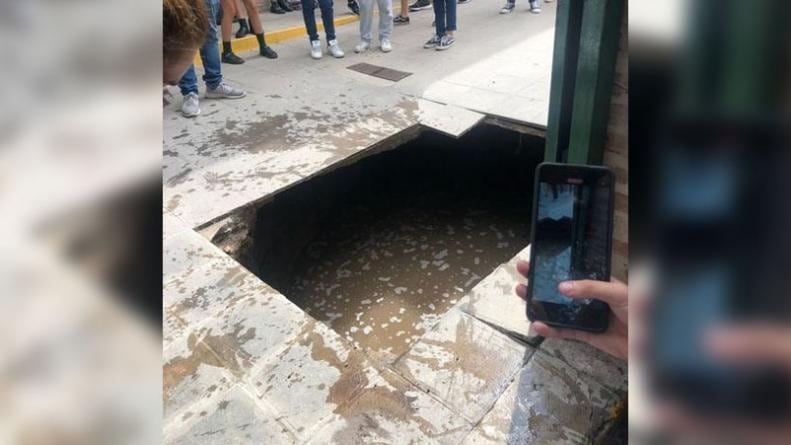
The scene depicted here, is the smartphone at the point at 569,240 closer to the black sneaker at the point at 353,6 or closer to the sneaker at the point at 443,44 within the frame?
the sneaker at the point at 443,44

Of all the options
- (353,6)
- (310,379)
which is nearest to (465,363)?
(310,379)

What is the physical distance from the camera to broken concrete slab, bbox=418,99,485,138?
3738 mm

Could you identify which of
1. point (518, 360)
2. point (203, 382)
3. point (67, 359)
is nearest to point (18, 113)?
point (67, 359)

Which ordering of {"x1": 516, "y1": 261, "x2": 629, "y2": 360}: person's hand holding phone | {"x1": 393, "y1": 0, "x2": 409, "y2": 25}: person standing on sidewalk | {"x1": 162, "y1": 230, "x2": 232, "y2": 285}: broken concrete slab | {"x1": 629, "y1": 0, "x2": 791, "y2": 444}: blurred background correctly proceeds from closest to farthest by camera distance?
{"x1": 629, "y1": 0, "x2": 791, "y2": 444}: blurred background → {"x1": 516, "y1": 261, "x2": 629, "y2": 360}: person's hand holding phone → {"x1": 162, "y1": 230, "x2": 232, "y2": 285}: broken concrete slab → {"x1": 393, "y1": 0, "x2": 409, "y2": 25}: person standing on sidewalk

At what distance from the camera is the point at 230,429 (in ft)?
5.11

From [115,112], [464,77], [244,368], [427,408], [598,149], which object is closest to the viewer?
[115,112]

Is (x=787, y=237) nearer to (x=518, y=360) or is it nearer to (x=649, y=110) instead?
(x=649, y=110)

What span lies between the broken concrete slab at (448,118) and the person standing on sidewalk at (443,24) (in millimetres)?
2000

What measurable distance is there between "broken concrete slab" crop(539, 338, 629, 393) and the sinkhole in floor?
1.43 m

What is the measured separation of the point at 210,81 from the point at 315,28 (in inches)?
62.7

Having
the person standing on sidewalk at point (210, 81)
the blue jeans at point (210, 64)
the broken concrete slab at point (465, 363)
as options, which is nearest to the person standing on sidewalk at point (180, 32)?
the broken concrete slab at point (465, 363)

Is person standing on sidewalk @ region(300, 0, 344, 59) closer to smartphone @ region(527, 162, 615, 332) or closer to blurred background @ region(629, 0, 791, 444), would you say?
smartphone @ region(527, 162, 615, 332)

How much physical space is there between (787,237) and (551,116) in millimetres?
1397

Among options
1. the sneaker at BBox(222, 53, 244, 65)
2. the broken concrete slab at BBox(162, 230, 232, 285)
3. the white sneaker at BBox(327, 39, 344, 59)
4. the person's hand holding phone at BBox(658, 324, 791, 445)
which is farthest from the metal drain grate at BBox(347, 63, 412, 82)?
the person's hand holding phone at BBox(658, 324, 791, 445)
